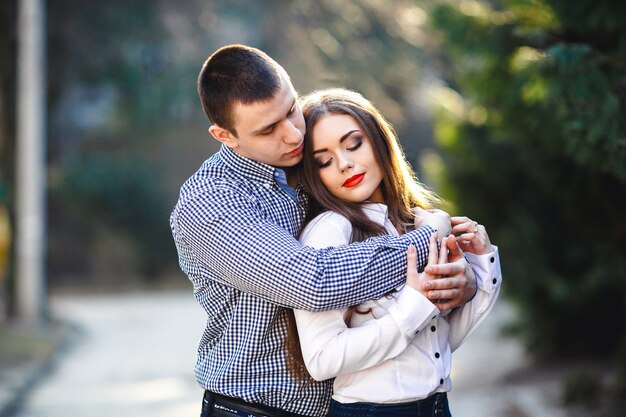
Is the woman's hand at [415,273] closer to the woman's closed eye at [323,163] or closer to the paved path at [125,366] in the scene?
the woman's closed eye at [323,163]

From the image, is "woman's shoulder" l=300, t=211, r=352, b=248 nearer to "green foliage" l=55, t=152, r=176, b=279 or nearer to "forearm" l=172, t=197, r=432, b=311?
"forearm" l=172, t=197, r=432, b=311

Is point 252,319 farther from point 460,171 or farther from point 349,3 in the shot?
point 349,3

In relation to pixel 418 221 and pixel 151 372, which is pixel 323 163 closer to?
pixel 418 221

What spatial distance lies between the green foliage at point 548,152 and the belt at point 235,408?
1.82 metres

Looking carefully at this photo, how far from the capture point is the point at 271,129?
2877 millimetres

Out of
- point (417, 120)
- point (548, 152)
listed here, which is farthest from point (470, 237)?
point (417, 120)

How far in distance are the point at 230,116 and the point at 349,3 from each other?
13756 millimetres

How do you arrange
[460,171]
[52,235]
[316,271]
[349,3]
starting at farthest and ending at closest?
1. [52,235]
2. [349,3]
3. [460,171]
4. [316,271]

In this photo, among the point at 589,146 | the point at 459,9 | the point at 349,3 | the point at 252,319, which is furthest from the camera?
the point at 349,3

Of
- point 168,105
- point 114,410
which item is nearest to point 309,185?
point 114,410

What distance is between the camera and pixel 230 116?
113 inches

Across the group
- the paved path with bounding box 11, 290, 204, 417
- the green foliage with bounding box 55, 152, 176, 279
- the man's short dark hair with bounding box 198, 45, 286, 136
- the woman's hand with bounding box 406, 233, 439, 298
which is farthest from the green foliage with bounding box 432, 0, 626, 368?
the green foliage with bounding box 55, 152, 176, 279

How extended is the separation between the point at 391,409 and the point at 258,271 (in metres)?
0.60

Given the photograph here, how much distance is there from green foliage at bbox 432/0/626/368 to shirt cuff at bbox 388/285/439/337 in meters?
1.43
